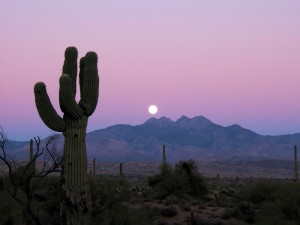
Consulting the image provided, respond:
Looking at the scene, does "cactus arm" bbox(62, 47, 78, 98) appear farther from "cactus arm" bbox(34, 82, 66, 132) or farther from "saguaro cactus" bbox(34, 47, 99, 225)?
"cactus arm" bbox(34, 82, 66, 132)

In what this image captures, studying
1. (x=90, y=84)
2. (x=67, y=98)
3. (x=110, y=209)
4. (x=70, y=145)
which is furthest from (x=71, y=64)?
(x=110, y=209)

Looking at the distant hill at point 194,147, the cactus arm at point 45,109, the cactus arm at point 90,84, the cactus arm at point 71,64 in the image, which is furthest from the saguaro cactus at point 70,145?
the distant hill at point 194,147

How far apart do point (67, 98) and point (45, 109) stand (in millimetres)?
644

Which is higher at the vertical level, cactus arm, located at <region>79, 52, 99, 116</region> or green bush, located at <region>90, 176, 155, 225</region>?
cactus arm, located at <region>79, 52, 99, 116</region>

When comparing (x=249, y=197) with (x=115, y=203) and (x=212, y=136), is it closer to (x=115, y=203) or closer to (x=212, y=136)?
(x=115, y=203)

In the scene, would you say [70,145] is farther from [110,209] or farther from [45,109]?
[110,209]

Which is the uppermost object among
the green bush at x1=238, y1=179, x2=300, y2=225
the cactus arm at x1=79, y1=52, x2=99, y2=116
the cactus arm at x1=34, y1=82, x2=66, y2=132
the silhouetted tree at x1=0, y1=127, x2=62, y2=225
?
the cactus arm at x1=79, y1=52, x2=99, y2=116

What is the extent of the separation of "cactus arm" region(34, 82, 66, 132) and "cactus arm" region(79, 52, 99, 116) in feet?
3.12

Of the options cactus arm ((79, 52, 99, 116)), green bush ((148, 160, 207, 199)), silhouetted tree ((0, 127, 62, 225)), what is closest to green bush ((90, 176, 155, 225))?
silhouetted tree ((0, 127, 62, 225))

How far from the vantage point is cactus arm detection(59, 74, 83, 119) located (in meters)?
12.1

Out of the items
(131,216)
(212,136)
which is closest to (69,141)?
(131,216)

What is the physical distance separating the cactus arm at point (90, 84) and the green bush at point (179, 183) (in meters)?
10.0

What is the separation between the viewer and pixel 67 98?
40.0 feet

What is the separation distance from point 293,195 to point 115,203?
20.3ft
